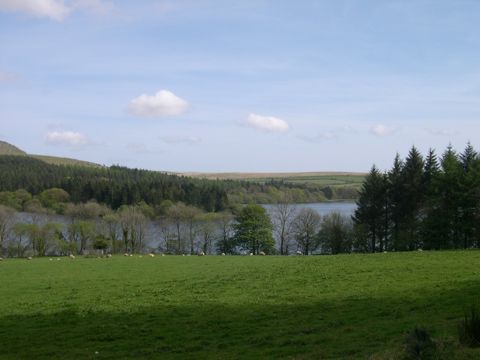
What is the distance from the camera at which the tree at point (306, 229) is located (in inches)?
3105

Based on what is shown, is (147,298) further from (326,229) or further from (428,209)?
(326,229)

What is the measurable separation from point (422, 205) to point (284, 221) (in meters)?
29.0

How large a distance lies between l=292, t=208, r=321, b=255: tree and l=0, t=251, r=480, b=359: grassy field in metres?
48.9

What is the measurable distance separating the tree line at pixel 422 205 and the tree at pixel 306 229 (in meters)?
13.2

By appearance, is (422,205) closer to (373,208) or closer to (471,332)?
(373,208)

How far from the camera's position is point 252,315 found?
17.5m

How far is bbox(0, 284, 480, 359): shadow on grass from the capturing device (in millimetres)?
12602

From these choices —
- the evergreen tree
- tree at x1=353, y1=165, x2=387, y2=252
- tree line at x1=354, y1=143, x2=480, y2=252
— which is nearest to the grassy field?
tree line at x1=354, y1=143, x2=480, y2=252

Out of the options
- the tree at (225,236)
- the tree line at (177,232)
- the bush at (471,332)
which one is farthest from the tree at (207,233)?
the bush at (471,332)

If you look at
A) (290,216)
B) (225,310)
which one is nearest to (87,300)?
(225,310)

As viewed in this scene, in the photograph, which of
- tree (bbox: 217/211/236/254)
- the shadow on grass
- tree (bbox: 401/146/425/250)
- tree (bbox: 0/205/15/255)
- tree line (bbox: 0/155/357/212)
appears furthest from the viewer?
tree line (bbox: 0/155/357/212)

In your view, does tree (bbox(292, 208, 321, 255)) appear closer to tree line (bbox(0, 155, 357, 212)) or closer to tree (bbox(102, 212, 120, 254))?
tree line (bbox(0, 155, 357, 212))

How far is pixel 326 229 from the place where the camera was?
71250mm

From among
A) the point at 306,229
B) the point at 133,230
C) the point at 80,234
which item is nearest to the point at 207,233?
the point at 133,230
